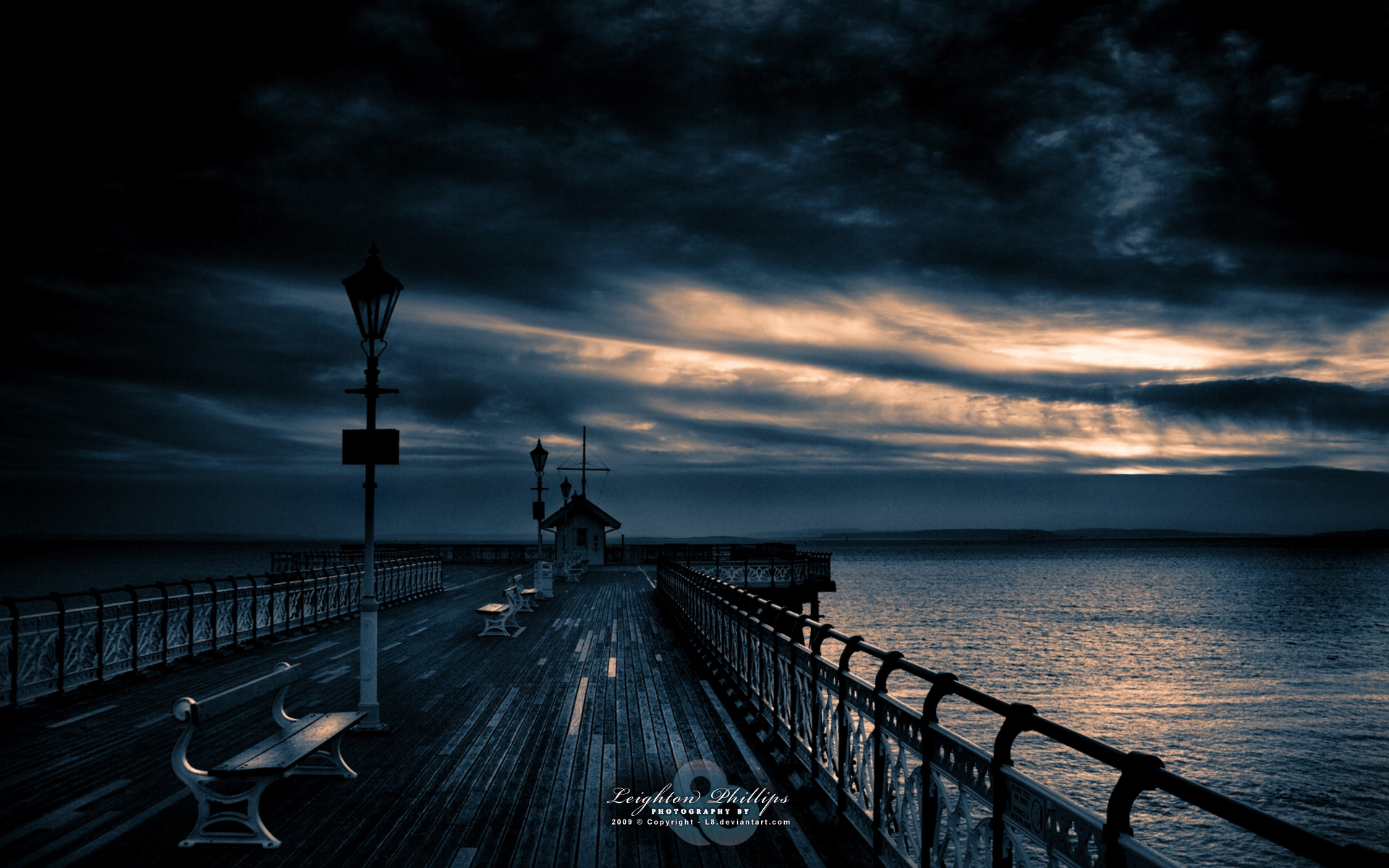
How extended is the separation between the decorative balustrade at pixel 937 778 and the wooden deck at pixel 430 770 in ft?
1.64

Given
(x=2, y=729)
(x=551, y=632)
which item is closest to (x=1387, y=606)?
(x=551, y=632)

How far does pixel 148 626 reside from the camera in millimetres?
12641

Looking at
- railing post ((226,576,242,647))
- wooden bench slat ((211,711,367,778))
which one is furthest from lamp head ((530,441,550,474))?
wooden bench slat ((211,711,367,778))

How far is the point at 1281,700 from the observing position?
28.6 meters

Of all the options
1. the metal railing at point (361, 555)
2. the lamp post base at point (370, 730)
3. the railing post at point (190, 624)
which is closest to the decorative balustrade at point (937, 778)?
the lamp post base at point (370, 730)

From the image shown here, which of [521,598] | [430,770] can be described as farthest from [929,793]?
[521,598]

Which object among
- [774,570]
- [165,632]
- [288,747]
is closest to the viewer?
[288,747]

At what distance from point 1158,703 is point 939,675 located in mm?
29320

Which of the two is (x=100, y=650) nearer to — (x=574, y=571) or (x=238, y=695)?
(x=238, y=695)

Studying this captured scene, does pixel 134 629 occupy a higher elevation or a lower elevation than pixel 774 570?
higher

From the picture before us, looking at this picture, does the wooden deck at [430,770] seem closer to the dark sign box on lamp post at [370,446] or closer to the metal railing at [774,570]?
the dark sign box on lamp post at [370,446]

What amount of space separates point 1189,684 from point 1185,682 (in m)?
0.50

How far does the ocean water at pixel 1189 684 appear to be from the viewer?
58.2ft

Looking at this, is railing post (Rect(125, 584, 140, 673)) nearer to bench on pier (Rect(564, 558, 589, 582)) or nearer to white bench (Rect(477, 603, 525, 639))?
white bench (Rect(477, 603, 525, 639))
